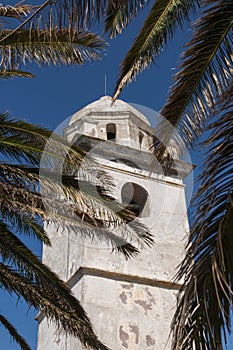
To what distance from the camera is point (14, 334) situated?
332 inches

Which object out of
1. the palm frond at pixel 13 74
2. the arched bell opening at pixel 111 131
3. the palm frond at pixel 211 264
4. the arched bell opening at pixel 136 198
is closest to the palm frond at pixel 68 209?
the palm frond at pixel 13 74

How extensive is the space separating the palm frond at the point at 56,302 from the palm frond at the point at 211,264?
363cm

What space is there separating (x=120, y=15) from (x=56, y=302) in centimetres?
393

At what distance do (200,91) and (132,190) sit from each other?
405 inches

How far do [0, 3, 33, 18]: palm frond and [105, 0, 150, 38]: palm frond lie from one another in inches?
82.5

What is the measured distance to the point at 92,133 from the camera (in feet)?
49.3

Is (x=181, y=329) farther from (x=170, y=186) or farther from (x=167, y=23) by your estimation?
(x=170, y=186)

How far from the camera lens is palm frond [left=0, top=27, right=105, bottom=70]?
6844mm

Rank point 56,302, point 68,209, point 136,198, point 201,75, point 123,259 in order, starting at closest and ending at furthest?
point 201,75 < point 56,302 < point 68,209 < point 123,259 < point 136,198

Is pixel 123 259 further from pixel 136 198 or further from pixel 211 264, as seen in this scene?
pixel 211 264

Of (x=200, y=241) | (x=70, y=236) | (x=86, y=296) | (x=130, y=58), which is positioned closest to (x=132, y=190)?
(x=70, y=236)

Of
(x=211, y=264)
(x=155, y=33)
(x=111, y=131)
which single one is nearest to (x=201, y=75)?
(x=155, y=33)

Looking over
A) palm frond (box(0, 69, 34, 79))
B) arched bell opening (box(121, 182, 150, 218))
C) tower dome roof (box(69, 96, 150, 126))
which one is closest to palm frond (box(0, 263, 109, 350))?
palm frond (box(0, 69, 34, 79))

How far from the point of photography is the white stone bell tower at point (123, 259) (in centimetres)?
1155
